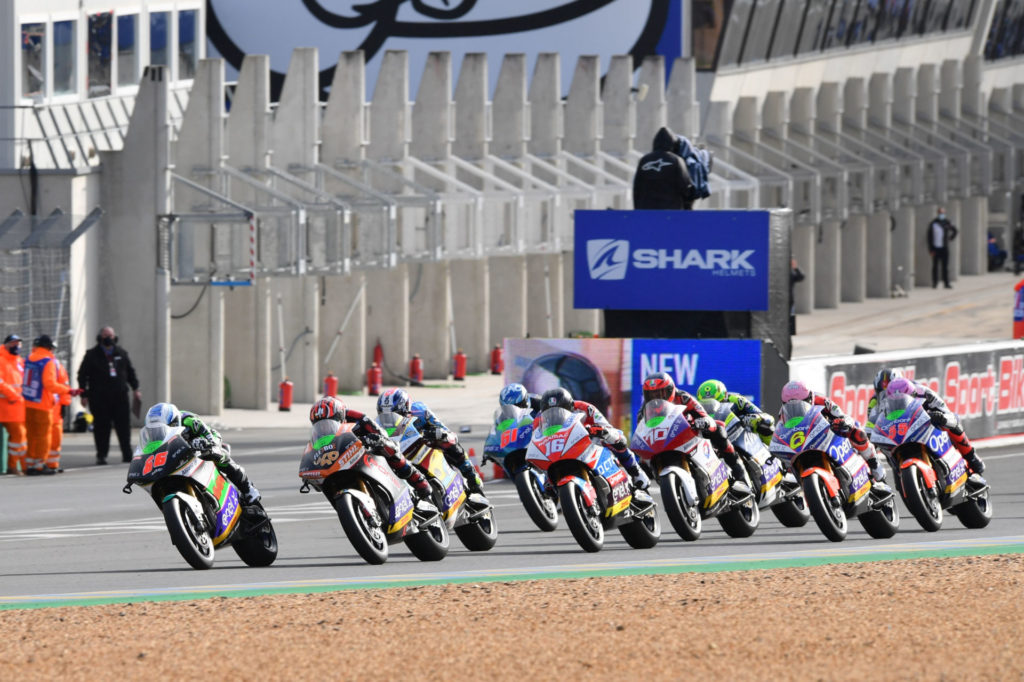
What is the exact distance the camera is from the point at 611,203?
45.2 metres

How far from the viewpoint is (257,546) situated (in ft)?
54.4

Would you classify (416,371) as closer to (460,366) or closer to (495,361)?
(460,366)

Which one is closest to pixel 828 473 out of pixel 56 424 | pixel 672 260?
pixel 672 260

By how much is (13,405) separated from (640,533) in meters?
10.8

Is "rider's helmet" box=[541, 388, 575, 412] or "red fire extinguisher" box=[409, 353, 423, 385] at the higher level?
"rider's helmet" box=[541, 388, 575, 412]

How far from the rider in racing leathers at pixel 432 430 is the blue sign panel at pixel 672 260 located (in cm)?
973

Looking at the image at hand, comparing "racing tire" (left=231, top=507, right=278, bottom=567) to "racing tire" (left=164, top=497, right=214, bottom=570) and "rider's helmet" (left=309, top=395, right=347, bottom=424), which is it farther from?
"rider's helmet" (left=309, top=395, right=347, bottom=424)

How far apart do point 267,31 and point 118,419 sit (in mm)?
24227

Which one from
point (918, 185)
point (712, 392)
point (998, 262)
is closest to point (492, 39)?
point (918, 185)

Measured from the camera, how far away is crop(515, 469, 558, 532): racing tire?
1791 cm

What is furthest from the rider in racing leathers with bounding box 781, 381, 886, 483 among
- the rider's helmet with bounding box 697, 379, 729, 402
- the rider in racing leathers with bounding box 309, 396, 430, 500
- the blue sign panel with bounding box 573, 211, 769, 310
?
the blue sign panel with bounding box 573, 211, 769, 310

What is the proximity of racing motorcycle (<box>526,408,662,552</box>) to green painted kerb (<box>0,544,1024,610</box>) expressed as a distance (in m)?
1.07

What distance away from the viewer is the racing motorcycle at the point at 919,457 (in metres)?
18.5

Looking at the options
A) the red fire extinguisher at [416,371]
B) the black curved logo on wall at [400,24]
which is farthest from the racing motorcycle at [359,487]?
the black curved logo on wall at [400,24]
